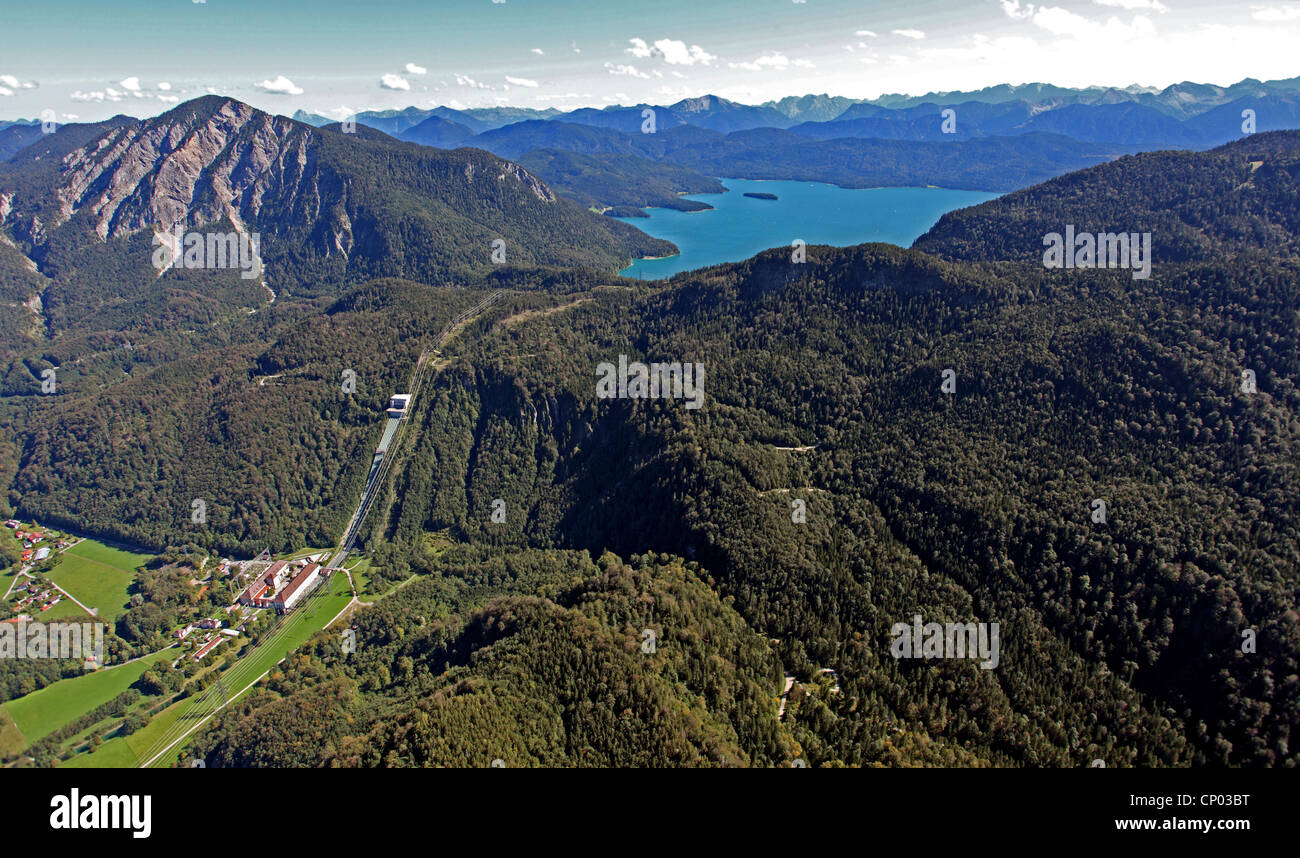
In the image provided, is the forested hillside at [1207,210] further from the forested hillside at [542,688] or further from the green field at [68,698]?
the green field at [68,698]

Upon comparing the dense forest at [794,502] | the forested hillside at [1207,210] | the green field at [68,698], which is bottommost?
the green field at [68,698]

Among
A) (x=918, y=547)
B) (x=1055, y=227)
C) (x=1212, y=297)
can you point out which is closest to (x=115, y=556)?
(x=918, y=547)

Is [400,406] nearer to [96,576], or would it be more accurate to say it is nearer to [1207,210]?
[96,576]

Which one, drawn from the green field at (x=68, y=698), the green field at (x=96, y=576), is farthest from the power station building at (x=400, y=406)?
the green field at (x=68, y=698)

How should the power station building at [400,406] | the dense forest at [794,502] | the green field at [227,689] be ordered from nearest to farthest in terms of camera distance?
the dense forest at [794,502], the green field at [227,689], the power station building at [400,406]

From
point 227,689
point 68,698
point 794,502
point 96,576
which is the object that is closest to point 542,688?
point 794,502

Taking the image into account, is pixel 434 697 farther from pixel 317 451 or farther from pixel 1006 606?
pixel 317 451

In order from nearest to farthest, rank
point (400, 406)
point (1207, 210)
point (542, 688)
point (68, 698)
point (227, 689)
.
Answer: point (542, 688) < point (227, 689) < point (68, 698) < point (400, 406) < point (1207, 210)
